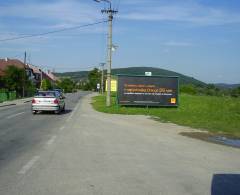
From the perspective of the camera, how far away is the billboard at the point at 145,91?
37844 mm

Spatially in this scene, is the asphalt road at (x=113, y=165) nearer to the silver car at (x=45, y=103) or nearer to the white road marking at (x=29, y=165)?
the white road marking at (x=29, y=165)

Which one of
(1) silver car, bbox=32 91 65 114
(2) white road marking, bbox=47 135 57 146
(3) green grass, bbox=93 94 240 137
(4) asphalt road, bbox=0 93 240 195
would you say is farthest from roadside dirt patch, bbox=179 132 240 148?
(1) silver car, bbox=32 91 65 114

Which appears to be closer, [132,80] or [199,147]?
[199,147]

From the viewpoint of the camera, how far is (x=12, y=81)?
73875 mm

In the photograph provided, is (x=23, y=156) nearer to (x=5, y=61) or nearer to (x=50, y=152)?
(x=50, y=152)

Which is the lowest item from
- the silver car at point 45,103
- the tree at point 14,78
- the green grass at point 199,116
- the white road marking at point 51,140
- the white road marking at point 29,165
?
the green grass at point 199,116

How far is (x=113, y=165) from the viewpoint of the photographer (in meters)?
10.2

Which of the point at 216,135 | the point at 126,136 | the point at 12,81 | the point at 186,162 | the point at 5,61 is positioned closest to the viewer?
the point at 186,162

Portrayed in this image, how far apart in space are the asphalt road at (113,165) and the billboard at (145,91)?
69.9 feet

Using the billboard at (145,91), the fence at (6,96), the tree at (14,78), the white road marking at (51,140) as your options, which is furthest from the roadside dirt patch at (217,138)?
the tree at (14,78)

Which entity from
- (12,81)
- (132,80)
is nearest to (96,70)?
(12,81)

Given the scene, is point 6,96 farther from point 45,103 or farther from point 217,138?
point 217,138

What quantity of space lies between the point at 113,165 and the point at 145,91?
27.9 m

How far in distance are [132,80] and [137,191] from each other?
30661 mm
